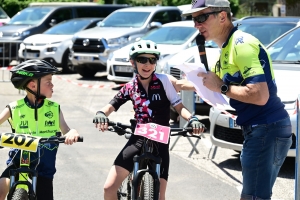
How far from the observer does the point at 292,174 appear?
8492 mm

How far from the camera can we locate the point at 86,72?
19203mm

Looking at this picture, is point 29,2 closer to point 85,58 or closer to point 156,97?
point 85,58

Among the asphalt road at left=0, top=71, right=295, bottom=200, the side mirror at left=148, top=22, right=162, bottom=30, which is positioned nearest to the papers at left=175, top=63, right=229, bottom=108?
the asphalt road at left=0, top=71, right=295, bottom=200

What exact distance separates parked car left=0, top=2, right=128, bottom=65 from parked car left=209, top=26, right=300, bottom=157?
11.8m

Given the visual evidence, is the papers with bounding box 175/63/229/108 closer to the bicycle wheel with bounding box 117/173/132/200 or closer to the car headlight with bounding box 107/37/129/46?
the bicycle wheel with bounding box 117/173/132/200

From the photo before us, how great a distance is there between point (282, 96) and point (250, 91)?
3.98 metres

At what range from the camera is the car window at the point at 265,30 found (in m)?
12.3

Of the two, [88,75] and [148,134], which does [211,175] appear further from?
[88,75]

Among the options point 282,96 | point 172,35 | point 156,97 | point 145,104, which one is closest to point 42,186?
point 145,104

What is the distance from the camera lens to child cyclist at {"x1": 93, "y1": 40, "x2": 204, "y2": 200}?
5551mm

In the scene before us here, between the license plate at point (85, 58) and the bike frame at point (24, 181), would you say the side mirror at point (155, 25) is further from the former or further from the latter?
the bike frame at point (24, 181)

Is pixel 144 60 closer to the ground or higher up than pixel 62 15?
higher up

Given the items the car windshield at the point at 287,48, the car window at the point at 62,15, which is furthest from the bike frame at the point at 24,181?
the car window at the point at 62,15

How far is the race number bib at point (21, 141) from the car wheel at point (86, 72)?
14.1m
